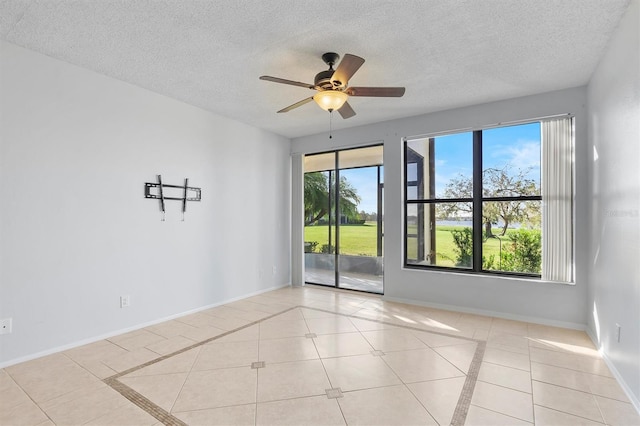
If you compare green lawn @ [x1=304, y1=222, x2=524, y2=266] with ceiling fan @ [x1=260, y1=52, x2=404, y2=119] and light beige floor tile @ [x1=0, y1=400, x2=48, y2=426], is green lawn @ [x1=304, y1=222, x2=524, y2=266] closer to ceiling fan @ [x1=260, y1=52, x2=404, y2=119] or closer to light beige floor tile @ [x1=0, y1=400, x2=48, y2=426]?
ceiling fan @ [x1=260, y1=52, x2=404, y2=119]

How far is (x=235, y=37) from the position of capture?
8.80 ft

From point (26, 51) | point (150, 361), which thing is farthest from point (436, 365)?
point (26, 51)

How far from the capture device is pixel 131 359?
2.88m

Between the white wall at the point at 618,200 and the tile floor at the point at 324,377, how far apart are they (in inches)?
12.1

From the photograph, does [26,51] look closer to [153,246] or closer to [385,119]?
[153,246]

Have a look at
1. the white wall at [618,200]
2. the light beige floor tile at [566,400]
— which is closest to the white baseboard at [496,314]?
the white wall at [618,200]

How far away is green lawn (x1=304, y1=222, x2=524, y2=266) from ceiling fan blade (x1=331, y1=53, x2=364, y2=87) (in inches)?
112

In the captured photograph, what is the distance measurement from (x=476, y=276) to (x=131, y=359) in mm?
4054

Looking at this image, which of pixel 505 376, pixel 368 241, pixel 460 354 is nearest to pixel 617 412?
pixel 505 376

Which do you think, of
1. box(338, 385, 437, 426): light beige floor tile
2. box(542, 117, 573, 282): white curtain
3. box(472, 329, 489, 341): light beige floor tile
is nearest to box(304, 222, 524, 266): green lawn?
box(542, 117, 573, 282): white curtain

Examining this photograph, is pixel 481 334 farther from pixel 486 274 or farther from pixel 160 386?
pixel 160 386

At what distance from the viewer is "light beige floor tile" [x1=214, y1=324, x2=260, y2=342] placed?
336 cm

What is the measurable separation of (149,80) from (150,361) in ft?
9.50

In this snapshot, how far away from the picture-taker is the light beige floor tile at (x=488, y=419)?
6.48 feet
